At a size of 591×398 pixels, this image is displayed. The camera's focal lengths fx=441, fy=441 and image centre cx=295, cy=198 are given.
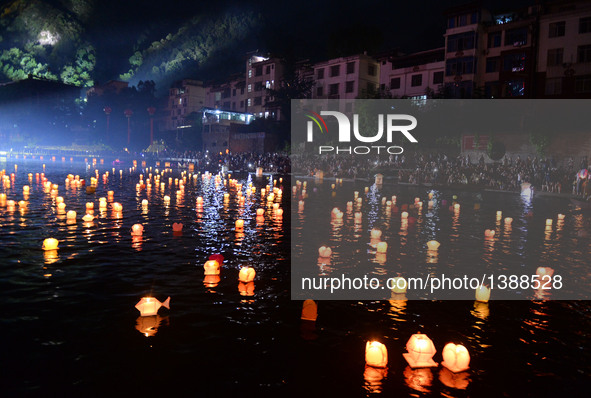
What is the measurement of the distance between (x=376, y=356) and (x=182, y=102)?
3419 inches

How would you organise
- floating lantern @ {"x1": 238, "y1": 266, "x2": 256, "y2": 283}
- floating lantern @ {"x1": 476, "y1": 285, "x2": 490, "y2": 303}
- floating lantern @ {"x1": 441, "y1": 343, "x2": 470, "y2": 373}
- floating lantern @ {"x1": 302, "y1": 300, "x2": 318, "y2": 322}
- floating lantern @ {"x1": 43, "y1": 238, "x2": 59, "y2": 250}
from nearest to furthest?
floating lantern @ {"x1": 441, "y1": 343, "x2": 470, "y2": 373}, floating lantern @ {"x1": 302, "y1": 300, "x2": 318, "y2": 322}, floating lantern @ {"x1": 476, "y1": 285, "x2": 490, "y2": 303}, floating lantern @ {"x1": 238, "y1": 266, "x2": 256, "y2": 283}, floating lantern @ {"x1": 43, "y1": 238, "x2": 59, "y2": 250}

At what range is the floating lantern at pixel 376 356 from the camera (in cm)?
480

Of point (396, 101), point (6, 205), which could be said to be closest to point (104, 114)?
point (396, 101)

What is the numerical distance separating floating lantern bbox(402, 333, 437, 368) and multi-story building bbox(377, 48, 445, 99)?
44637 mm

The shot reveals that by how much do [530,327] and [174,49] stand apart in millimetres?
129956

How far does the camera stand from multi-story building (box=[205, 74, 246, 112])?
245 feet

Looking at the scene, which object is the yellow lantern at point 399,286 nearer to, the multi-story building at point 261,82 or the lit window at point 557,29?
the lit window at point 557,29

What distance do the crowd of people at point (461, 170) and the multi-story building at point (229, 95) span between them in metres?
36.4

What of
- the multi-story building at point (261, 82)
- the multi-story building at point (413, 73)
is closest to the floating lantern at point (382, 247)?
the multi-story building at point (413, 73)

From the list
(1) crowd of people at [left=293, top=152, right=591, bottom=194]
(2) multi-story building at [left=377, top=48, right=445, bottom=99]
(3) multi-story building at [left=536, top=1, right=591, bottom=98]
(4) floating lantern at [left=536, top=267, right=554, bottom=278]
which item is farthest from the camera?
(2) multi-story building at [left=377, top=48, right=445, bottom=99]

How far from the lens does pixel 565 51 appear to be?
3862cm

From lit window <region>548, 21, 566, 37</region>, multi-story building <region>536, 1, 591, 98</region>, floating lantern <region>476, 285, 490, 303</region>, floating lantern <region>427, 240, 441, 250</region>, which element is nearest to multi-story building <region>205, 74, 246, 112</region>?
multi-story building <region>536, 1, 591, 98</region>

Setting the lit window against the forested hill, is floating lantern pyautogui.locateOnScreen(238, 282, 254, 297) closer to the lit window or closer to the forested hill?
the lit window

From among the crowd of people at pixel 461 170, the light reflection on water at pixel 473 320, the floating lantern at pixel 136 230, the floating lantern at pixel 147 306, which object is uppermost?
the crowd of people at pixel 461 170
